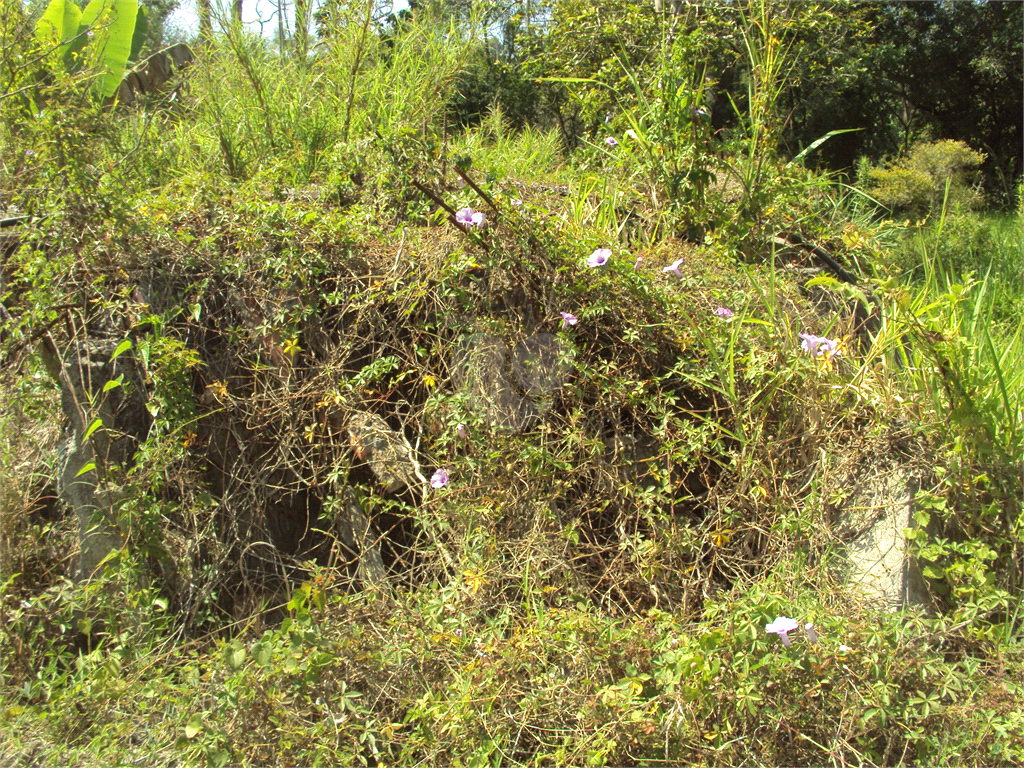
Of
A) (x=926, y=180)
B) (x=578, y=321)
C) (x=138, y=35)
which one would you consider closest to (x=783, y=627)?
(x=578, y=321)

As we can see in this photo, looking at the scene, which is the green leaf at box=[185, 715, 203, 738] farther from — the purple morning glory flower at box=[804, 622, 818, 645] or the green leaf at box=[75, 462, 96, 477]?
the purple morning glory flower at box=[804, 622, 818, 645]

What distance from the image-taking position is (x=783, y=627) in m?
1.85

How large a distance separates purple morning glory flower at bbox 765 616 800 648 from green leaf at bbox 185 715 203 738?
1.48 metres

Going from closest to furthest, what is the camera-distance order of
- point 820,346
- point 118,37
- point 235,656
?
1. point 235,656
2. point 820,346
3. point 118,37

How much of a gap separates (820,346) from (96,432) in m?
2.57

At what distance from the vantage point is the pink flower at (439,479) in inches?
94.3

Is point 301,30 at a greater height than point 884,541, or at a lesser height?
greater

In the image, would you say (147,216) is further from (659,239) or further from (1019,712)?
(1019,712)

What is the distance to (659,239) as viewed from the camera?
3.67m

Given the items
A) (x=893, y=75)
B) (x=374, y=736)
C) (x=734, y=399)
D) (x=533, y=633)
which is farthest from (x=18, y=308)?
(x=893, y=75)

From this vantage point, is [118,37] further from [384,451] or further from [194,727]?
[194,727]

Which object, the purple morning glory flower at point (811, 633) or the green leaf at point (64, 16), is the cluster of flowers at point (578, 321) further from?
the green leaf at point (64, 16)

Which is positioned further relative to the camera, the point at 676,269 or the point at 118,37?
the point at 118,37

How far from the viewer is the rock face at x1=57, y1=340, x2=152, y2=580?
2.49 meters
